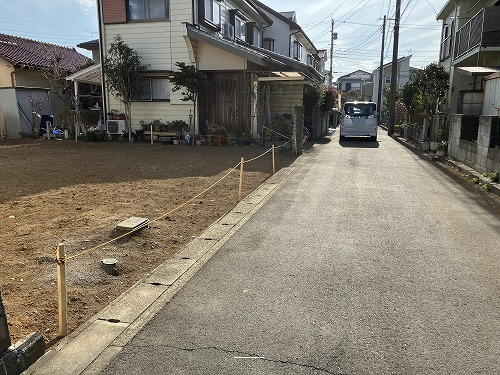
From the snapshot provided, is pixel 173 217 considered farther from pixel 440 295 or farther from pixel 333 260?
pixel 440 295

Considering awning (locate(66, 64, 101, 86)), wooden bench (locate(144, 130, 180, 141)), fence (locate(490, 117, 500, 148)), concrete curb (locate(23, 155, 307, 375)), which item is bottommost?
concrete curb (locate(23, 155, 307, 375))

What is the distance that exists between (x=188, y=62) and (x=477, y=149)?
11.1 m

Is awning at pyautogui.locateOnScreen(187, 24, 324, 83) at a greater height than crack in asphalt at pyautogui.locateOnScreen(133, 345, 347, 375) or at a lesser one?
greater

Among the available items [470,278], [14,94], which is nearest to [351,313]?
[470,278]

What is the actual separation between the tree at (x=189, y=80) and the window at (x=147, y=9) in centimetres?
249

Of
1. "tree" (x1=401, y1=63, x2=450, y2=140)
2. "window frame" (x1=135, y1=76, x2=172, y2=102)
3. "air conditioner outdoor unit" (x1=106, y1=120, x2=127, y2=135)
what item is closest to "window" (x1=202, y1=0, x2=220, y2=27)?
"window frame" (x1=135, y1=76, x2=172, y2=102)

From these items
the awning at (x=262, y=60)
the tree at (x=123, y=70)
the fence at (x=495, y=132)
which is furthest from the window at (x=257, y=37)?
the fence at (x=495, y=132)

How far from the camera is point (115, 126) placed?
56.1ft

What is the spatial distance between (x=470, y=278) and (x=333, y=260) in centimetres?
144

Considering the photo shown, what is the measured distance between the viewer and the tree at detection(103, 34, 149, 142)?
1584 cm

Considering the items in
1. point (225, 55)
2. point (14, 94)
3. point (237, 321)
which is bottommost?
point (237, 321)

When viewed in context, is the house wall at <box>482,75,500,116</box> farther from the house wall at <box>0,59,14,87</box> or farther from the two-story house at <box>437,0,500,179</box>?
the house wall at <box>0,59,14,87</box>

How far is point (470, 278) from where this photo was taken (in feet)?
13.8

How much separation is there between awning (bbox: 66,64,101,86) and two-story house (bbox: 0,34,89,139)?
247 cm
